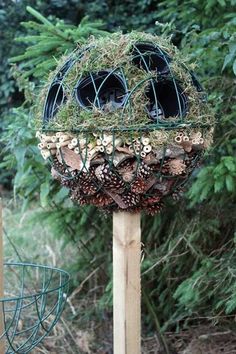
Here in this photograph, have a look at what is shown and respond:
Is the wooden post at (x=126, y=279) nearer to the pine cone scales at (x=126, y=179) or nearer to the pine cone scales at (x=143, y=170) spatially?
the pine cone scales at (x=126, y=179)

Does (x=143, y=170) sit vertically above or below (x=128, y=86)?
below

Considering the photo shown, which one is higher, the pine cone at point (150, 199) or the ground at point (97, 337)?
the pine cone at point (150, 199)

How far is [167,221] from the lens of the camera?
263cm

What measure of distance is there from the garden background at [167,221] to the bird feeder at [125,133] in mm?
446

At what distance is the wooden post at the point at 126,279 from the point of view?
61.2 inches

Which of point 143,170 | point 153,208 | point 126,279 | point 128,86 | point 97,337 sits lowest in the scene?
point 97,337

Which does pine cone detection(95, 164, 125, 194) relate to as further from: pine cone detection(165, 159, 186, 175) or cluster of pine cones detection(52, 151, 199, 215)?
pine cone detection(165, 159, 186, 175)

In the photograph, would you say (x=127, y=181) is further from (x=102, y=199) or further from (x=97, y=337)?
(x=97, y=337)

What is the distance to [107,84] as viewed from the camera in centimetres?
158

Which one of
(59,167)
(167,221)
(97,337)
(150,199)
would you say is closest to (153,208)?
(150,199)

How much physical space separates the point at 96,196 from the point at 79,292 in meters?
1.63

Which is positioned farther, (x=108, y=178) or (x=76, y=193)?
(x=76, y=193)

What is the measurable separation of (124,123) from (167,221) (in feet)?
4.33

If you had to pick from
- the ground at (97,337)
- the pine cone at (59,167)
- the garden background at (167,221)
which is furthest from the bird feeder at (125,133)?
the ground at (97,337)
